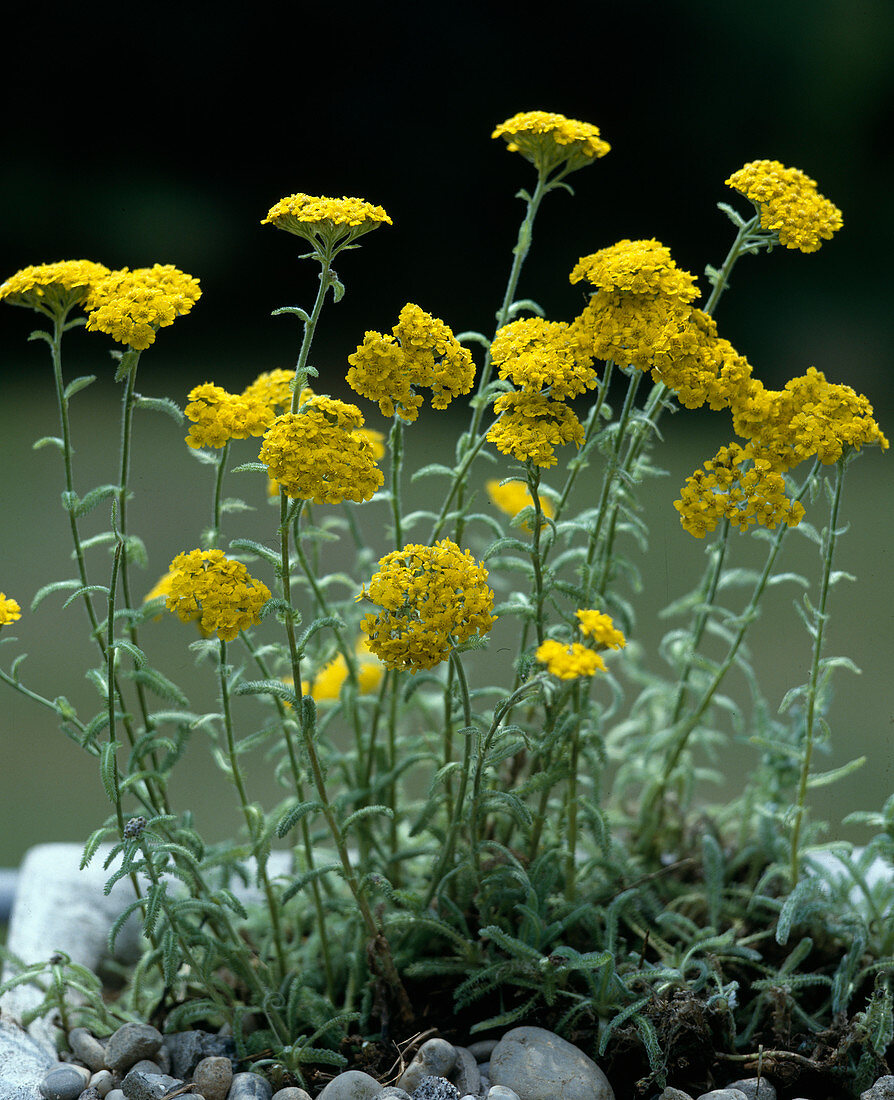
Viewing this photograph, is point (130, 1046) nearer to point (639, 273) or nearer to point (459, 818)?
point (459, 818)

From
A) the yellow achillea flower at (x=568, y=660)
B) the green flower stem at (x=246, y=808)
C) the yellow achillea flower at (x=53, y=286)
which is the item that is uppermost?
the yellow achillea flower at (x=53, y=286)

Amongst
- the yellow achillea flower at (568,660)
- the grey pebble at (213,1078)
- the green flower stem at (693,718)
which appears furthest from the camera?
the green flower stem at (693,718)

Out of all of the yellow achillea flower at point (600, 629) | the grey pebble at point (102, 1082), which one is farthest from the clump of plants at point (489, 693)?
the grey pebble at point (102, 1082)

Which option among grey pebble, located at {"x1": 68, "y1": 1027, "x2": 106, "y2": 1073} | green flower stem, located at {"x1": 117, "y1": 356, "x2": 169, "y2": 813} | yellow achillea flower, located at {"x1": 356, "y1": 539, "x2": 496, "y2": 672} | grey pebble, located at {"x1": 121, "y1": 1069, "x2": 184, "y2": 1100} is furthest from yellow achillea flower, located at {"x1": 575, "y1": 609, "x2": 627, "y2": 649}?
grey pebble, located at {"x1": 68, "y1": 1027, "x2": 106, "y2": 1073}

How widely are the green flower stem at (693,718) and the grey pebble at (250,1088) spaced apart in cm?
76

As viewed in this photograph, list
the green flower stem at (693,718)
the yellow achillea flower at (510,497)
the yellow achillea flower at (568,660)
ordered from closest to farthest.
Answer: the yellow achillea flower at (568,660) < the green flower stem at (693,718) < the yellow achillea flower at (510,497)

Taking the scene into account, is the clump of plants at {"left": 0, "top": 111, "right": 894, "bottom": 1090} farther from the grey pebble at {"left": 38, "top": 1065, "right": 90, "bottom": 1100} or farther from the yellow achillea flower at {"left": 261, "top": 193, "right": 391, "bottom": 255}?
the grey pebble at {"left": 38, "top": 1065, "right": 90, "bottom": 1100}

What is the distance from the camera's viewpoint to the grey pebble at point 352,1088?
4.28 ft

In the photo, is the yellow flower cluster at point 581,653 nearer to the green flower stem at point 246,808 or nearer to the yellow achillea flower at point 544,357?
the yellow achillea flower at point 544,357

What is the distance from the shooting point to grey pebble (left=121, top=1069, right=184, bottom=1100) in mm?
1334

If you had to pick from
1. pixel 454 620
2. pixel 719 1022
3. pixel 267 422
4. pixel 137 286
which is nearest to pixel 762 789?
pixel 719 1022

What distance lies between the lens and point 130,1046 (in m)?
1.42

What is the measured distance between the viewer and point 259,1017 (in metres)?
1.56

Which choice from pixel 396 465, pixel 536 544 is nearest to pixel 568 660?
pixel 536 544
